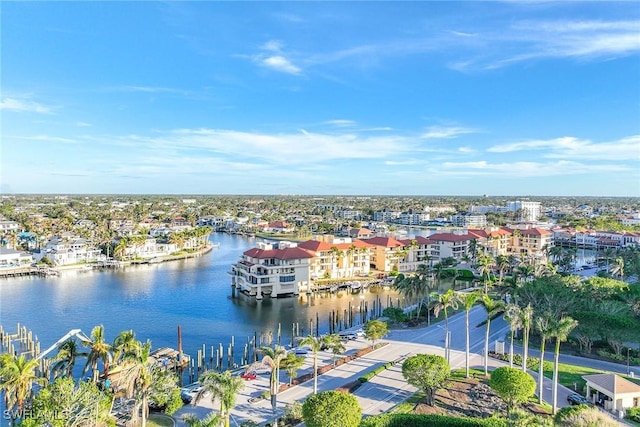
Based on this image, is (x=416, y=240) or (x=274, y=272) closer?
(x=274, y=272)

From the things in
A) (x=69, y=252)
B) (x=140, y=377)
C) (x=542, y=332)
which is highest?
(x=542, y=332)

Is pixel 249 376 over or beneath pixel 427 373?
beneath

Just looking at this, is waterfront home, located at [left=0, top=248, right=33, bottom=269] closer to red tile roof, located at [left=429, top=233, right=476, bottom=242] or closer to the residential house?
red tile roof, located at [left=429, top=233, right=476, bottom=242]

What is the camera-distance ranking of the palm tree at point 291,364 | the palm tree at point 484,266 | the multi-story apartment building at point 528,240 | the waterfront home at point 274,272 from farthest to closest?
the multi-story apartment building at point 528,240 → the palm tree at point 484,266 → the waterfront home at point 274,272 → the palm tree at point 291,364

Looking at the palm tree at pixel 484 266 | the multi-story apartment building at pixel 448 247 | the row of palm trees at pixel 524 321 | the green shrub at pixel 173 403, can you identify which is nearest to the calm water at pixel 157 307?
the palm tree at pixel 484 266

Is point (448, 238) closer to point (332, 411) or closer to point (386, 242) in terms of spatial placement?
point (386, 242)

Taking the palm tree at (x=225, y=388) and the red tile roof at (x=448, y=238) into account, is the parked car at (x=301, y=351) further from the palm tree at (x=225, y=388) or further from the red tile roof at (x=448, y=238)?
the red tile roof at (x=448, y=238)

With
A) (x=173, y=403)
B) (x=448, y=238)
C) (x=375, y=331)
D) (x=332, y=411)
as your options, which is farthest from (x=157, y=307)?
(x=448, y=238)
